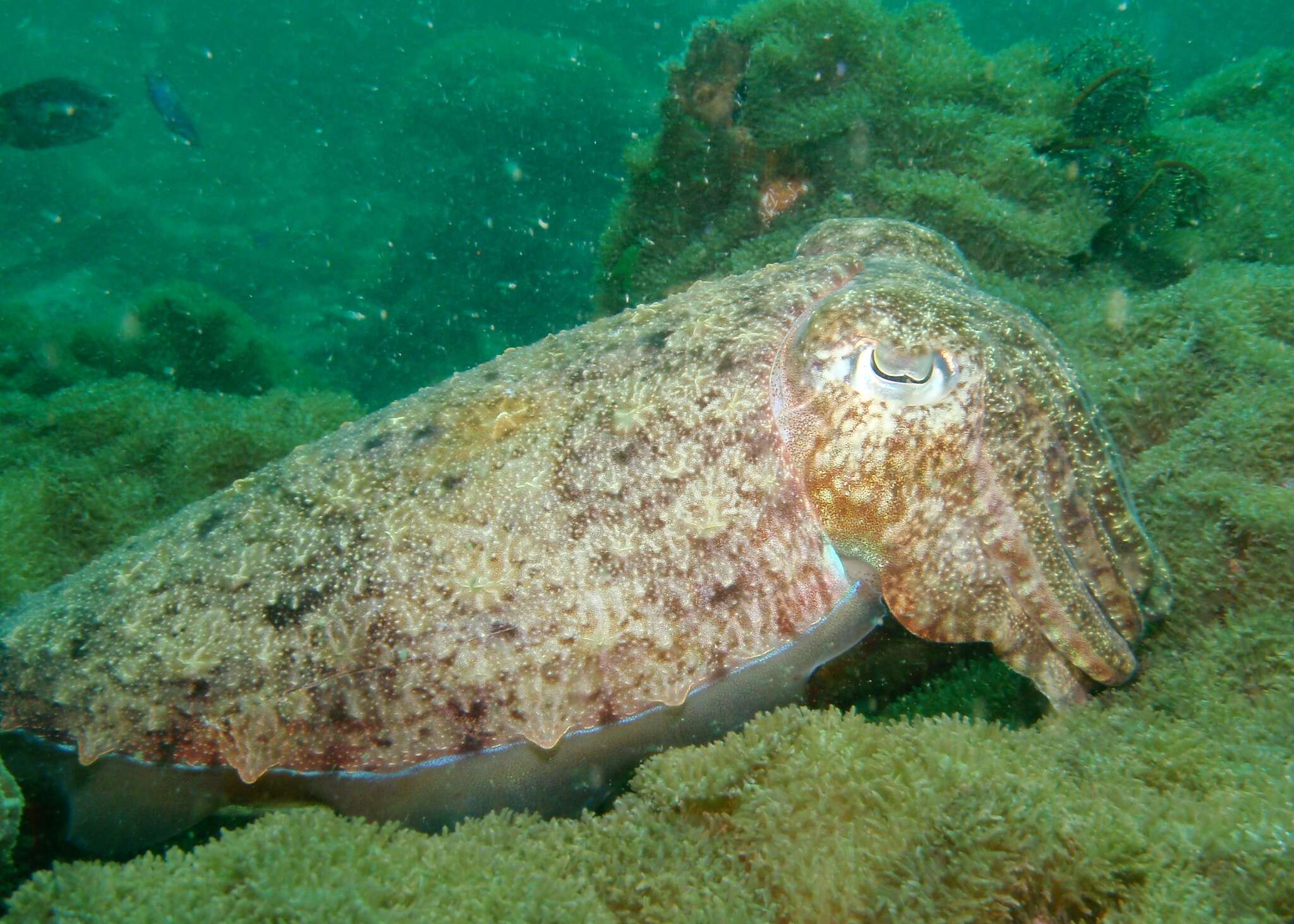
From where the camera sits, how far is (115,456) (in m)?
5.56

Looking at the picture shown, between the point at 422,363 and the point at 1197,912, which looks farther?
the point at 422,363

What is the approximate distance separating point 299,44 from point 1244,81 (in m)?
42.7

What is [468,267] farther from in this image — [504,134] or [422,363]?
[504,134]

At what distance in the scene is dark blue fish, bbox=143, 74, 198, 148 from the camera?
48.3 feet

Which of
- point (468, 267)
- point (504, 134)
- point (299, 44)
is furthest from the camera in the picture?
point (299, 44)

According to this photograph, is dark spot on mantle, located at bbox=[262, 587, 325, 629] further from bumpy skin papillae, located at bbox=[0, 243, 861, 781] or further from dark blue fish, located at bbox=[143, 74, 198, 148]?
dark blue fish, located at bbox=[143, 74, 198, 148]

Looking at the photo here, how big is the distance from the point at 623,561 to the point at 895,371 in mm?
1207

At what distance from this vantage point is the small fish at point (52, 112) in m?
14.7

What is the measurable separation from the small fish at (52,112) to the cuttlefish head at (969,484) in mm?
18793

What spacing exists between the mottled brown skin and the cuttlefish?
1 cm

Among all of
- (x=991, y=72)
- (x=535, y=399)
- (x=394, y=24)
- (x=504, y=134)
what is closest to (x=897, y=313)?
(x=535, y=399)

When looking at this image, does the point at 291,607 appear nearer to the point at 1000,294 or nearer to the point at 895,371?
the point at 895,371

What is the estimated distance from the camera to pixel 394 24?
1537 inches

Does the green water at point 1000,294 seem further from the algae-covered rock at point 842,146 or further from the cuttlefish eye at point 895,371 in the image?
the cuttlefish eye at point 895,371
